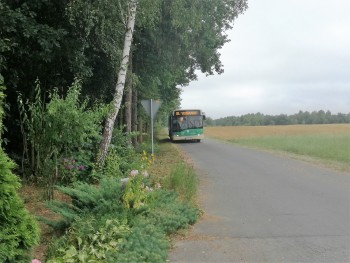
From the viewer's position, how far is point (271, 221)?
741 cm

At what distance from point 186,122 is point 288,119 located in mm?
100541

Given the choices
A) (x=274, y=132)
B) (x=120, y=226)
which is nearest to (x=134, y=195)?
(x=120, y=226)

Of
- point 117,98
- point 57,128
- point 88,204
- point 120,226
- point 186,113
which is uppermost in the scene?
point 186,113

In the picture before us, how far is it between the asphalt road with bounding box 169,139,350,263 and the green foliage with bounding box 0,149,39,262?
2044 mm

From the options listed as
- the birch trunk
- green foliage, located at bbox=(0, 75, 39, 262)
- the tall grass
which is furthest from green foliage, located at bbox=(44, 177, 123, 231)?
the birch trunk

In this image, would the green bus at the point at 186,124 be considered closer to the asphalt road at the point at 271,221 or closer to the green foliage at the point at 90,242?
the asphalt road at the point at 271,221

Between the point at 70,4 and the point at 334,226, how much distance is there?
8.22 meters

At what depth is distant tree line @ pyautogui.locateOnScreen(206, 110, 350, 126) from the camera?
403 feet

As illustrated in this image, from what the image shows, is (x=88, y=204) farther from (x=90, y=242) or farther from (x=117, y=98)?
(x=117, y=98)

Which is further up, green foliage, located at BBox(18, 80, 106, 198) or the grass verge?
green foliage, located at BBox(18, 80, 106, 198)

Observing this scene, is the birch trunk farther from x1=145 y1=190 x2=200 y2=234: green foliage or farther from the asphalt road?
x1=145 y1=190 x2=200 y2=234: green foliage

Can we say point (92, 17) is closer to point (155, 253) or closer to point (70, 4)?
point (70, 4)

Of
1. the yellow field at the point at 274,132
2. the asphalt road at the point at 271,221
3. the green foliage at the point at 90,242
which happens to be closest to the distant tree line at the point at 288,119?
the yellow field at the point at 274,132

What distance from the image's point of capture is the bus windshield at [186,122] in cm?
3803
